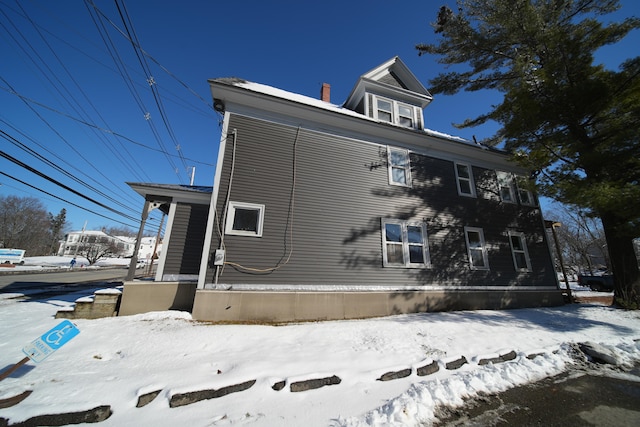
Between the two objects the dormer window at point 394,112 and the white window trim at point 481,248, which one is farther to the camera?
the dormer window at point 394,112

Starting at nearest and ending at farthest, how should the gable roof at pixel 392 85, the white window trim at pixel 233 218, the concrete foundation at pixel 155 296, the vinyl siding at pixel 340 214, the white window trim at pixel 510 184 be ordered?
the concrete foundation at pixel 155 296, the white window trim at pixel 233 218, the vinyl siding at pixel 340 214, the gable roof at pixel 392 85, the white window trim at pixel 510 184

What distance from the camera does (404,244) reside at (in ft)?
28.8

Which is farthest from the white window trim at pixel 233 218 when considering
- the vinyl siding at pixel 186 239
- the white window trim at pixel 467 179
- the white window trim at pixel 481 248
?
the white window trim at pixel 467 179

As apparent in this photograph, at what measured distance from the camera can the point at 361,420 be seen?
2.71 m

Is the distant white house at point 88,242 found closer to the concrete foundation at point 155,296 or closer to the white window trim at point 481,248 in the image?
the concrete foundation at point 155,296

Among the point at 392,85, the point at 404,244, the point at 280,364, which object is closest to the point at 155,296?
the point at 280,364

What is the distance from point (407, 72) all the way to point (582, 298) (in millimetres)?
13461

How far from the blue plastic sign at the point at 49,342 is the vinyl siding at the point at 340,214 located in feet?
11.5

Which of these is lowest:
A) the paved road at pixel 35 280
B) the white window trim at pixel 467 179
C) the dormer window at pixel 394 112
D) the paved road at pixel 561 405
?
the paved road at pixel 561 405

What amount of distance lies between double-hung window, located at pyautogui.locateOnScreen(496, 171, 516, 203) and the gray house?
0.06 metres

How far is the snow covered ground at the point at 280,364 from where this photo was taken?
112 inches

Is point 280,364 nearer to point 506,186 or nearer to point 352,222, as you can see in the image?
point 352,222

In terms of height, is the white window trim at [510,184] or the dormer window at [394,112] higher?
the dormer window at [394,112]

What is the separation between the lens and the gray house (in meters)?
7.06
